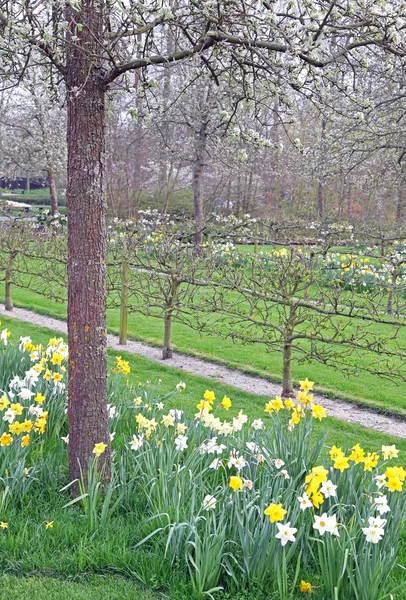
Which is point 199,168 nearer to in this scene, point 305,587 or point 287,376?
point 287,376

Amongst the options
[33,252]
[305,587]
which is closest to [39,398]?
[305,587]

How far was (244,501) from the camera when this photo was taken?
2676 mm

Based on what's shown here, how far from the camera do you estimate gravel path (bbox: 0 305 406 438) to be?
5.72 metres

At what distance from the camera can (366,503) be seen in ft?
A: 9.02

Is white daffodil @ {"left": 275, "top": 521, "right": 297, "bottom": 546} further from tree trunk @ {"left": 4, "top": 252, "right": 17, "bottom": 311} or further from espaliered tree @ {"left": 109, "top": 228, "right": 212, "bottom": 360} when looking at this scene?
tree trunk @ {"left": 4, "top": 252, "right": 17, "bottom": 311}

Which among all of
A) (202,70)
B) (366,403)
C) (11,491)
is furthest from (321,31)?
(366,403)

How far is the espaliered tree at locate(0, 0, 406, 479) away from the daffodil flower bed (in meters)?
0.30

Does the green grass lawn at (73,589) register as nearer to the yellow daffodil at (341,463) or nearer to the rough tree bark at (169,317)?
the yellow daffodil at (341,463)

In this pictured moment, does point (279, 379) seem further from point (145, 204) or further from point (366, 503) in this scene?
point (145, 204)

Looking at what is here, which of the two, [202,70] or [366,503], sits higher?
[202,70]

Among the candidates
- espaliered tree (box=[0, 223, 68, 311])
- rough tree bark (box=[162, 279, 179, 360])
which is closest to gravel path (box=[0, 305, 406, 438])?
rough tree bark (box=[162, 279, 179, 360])

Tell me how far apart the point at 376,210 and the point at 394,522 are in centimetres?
1981

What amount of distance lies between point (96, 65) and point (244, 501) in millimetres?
2060

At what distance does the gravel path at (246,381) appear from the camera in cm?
572
